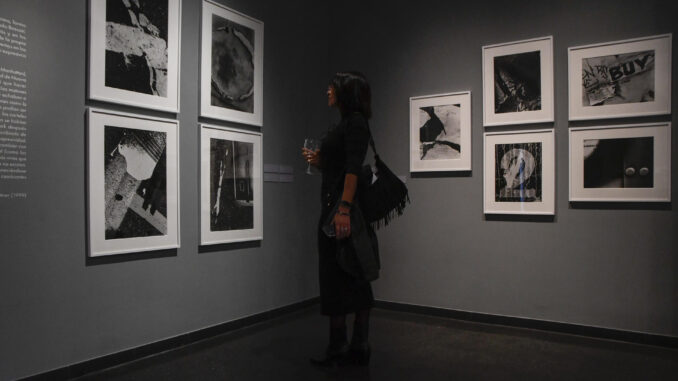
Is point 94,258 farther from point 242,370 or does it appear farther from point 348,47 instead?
point 348,47

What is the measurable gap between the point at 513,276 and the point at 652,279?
3.06ft

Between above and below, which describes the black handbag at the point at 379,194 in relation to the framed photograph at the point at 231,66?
below

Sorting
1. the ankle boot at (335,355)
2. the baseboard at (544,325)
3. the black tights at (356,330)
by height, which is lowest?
the baseboard at (544,325)

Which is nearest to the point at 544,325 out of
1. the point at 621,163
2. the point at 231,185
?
the point at 621,163

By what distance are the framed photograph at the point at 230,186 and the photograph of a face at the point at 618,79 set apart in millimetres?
2531

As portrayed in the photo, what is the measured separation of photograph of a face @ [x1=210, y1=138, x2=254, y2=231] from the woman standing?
104 cm

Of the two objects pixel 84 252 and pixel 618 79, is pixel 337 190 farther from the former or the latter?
pixel 618 79

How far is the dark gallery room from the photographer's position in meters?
2.68

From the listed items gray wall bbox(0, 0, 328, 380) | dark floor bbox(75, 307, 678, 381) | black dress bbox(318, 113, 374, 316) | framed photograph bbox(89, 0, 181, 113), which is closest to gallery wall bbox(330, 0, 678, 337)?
dark floor bbox(75, 307, 678, 381)

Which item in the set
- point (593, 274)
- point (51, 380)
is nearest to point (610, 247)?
point (593, 274)

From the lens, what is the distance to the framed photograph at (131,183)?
2.82 metres

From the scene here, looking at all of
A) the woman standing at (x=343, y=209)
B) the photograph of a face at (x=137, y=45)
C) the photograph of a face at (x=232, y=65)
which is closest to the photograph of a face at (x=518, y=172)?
the woman standing at (x=343, y=209)

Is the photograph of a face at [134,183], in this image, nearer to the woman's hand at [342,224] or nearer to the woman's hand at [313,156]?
the woman's hand at [313,156]

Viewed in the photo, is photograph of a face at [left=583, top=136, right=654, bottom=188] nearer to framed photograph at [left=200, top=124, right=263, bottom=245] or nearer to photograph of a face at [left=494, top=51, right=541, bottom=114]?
photograph of a face at [left=494, top=51, right=541, bottom=114]
